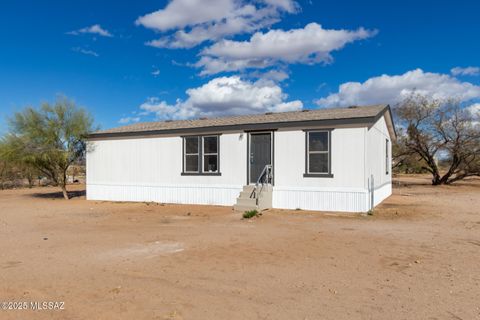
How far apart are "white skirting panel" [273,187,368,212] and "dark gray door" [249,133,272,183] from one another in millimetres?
1049

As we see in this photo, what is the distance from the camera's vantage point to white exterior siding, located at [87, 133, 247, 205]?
592 inches

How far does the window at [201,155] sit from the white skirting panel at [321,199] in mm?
2941

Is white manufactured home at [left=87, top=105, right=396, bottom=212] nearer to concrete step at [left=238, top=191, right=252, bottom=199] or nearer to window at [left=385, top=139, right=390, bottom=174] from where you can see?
concrete step at [left=238, top=191, right=252, bottom=199]

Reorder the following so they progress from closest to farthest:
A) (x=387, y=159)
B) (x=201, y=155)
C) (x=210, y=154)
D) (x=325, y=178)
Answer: (x=325, y=178), (x=210, y=154), (x=201, y=155), (x=387, y=159)

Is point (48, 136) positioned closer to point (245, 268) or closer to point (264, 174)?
point (264, 174)

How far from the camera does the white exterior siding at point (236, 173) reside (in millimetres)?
12883

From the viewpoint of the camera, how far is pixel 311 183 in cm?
1348

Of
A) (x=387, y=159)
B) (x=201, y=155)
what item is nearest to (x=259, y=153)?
(x=201, y=155)

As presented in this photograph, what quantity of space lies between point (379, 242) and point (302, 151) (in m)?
5.99

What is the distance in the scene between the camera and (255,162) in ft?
47.9

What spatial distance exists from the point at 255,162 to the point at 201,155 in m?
2.45

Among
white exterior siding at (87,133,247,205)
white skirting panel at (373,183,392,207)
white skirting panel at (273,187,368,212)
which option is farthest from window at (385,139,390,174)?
white exterior siding at (87,133,247,205)

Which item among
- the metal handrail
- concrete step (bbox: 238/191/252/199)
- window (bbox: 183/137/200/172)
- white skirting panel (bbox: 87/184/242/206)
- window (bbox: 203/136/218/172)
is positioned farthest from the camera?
window (bbox: 183/137/200/172)

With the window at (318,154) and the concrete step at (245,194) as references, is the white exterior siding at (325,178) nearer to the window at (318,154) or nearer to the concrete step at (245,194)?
the window at (318,154)
